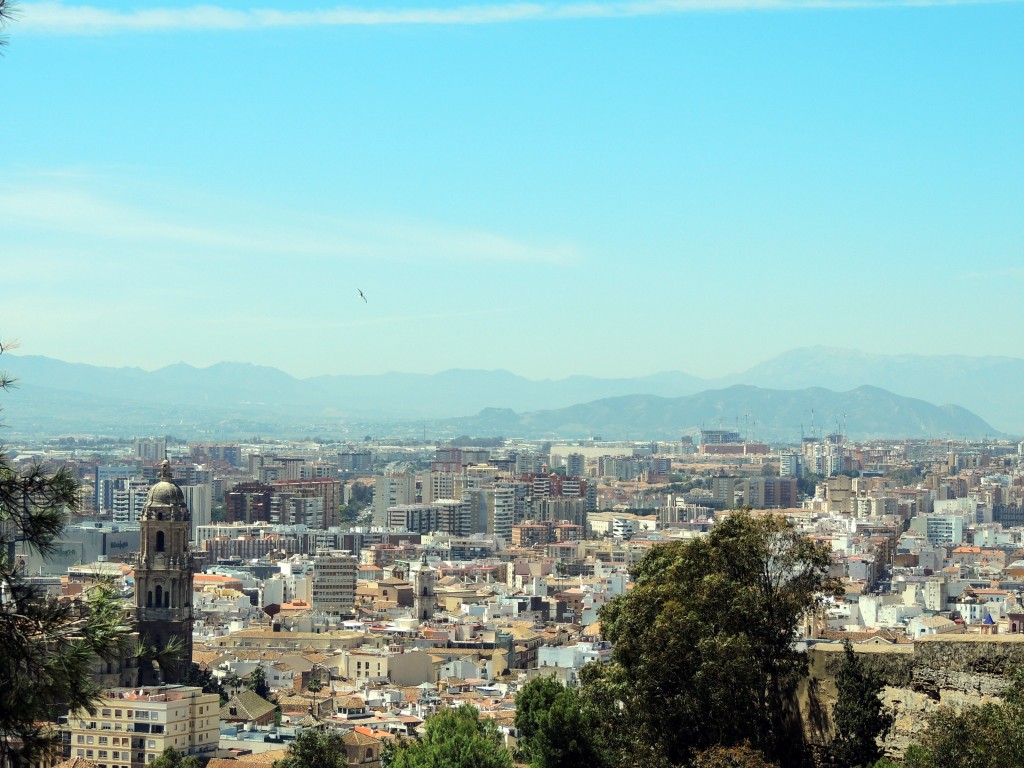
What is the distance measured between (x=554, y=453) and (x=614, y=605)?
16112 centimetres

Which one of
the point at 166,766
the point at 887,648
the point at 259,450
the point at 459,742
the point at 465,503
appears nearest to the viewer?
the point at 887,648

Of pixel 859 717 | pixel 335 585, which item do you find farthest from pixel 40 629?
pixel 335 585

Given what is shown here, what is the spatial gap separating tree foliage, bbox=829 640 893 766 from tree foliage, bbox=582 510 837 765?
0.61 meters

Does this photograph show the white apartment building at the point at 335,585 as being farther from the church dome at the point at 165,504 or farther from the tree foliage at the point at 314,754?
the tree foliage at the point at 314,754

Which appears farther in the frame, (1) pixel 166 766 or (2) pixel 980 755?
(1) pixel 166 766

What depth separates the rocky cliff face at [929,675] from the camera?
884cm

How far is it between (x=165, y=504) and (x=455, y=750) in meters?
16.8

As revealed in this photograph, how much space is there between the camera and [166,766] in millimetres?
22078

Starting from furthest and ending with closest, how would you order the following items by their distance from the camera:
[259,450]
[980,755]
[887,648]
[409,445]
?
[409,445]
[259,450]
[887,648]
[980,755]

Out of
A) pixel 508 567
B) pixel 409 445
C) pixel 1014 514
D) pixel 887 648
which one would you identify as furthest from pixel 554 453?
pixel 887 648

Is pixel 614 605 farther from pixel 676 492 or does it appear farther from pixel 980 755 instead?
pixel 676 492

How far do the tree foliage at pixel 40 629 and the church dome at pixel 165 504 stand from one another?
27.3 metres

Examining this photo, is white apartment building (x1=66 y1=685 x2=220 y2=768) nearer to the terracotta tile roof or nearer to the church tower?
the terracotta tile roof

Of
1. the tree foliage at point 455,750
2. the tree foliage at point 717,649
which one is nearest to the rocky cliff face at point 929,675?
the tree foliage at point 717,649
